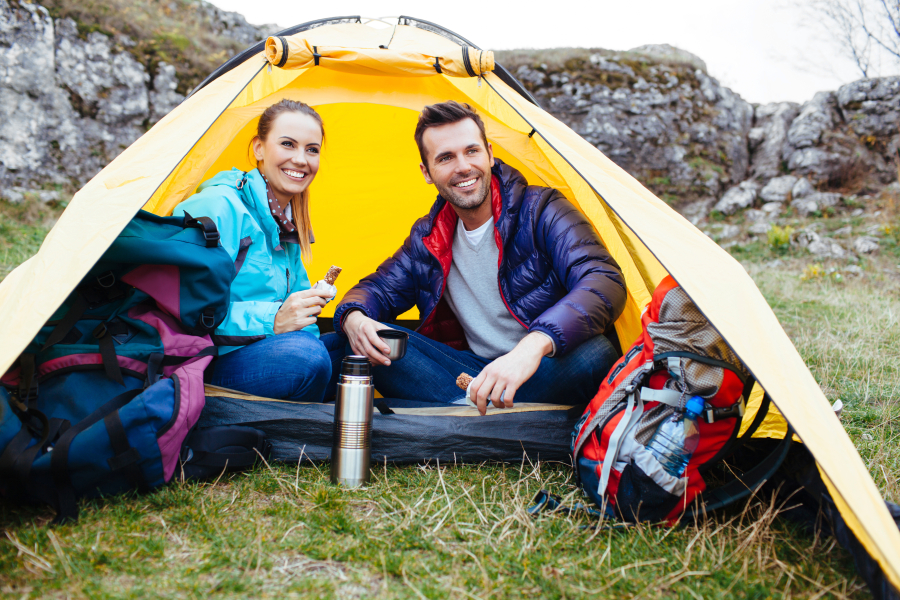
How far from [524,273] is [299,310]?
82 cm

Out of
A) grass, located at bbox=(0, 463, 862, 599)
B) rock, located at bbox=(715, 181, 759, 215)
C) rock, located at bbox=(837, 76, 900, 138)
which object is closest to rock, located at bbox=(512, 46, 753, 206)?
rock, located at bbox=(715, 181, 759, 215)

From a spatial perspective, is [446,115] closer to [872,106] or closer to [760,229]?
[760,229]

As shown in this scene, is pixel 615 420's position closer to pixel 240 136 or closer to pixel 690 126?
pixel 240 136

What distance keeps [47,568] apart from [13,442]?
328 mm

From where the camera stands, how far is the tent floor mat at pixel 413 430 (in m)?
1.68

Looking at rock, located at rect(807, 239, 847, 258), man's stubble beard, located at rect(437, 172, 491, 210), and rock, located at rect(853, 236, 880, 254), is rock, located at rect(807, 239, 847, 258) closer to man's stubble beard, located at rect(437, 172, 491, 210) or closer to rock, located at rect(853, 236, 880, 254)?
rock, located at rect(853, 236, 880, 254)

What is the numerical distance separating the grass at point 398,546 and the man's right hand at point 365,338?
1.17 ft

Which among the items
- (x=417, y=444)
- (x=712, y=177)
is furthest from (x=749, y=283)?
(x=712, y=177)

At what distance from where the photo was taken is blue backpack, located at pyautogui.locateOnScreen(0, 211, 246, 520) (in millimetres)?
1262

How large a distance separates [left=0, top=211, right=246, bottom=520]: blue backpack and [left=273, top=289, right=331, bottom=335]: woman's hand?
230 millimetres

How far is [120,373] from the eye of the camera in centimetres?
141

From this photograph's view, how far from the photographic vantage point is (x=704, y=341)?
133 centimetres

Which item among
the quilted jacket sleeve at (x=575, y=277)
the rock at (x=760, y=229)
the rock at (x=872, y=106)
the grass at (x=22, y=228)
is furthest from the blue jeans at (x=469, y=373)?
the rock at (x=872, y=106)

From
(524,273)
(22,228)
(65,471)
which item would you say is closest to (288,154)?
(524,273)
